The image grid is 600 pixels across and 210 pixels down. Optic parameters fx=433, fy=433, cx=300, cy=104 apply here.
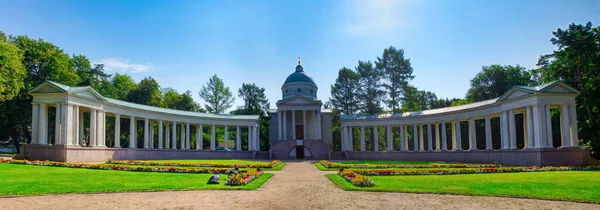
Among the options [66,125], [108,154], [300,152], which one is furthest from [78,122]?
[300,152]

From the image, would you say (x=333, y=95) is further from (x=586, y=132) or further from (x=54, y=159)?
(x=54, y=159)

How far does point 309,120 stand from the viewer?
8256 cm

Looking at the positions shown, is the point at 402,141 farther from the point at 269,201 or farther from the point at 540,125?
the point at 269,201

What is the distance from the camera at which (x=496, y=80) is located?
269 feet

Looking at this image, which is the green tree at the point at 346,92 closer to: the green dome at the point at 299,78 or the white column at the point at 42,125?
the green dome at the point at 299,78

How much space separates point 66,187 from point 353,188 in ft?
47.6

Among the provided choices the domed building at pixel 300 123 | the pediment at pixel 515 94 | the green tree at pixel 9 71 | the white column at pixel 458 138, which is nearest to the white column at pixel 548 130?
the pediment at pixel 515 94

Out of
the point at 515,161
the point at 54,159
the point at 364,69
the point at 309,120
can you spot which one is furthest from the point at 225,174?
the point at 364,69

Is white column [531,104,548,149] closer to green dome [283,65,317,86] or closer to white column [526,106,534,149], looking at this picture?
white column [526,106,534,149]

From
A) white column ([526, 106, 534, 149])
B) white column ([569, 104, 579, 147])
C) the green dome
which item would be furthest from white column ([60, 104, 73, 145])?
white column ([569, 104, 579, 147])

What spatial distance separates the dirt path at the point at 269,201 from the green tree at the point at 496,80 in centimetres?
6950

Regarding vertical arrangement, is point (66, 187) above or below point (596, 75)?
below

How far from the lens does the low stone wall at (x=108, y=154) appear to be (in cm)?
4462

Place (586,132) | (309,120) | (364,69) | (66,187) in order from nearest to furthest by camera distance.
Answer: (66,187), (586,132), (309,120), (364,69)
